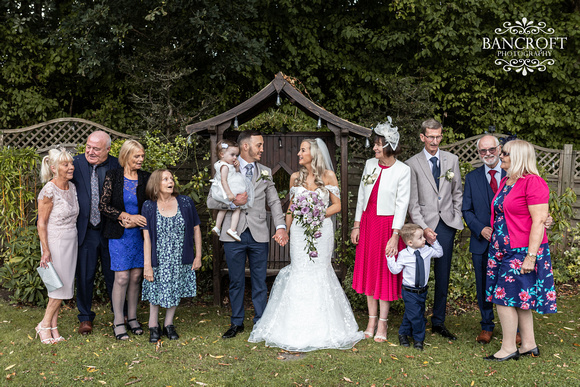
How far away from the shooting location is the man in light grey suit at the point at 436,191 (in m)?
4.32

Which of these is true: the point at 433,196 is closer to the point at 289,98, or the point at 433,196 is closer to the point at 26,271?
the point at 289,98

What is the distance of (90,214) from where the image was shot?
14.4 ft

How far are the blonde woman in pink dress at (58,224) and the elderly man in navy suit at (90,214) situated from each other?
88 mm

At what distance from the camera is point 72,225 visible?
4293mm

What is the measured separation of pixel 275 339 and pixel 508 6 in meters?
8.19

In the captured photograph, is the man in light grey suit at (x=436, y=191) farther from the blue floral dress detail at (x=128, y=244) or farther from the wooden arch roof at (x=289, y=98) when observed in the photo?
the blue floral dress detail at (x=128, y=244)

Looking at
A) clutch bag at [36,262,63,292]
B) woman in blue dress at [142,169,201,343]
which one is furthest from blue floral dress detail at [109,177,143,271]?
clutch bag at [36,262,63,292]

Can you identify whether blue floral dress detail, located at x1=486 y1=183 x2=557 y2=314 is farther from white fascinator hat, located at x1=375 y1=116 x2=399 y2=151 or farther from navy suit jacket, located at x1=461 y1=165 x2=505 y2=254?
white fascinator hat, located at x1=375 y1=116 x2=399 y2=151

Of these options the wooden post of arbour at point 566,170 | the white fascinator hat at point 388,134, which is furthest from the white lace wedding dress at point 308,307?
the wooden post of arbour at point 566,170

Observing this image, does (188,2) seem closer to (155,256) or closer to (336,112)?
(336,112)

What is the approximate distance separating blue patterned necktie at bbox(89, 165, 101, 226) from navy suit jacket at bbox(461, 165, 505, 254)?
11.2 feet

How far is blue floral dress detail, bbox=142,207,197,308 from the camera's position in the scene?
4.25m

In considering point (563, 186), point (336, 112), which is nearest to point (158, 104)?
point (336, 112)

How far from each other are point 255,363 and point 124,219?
1704mm
